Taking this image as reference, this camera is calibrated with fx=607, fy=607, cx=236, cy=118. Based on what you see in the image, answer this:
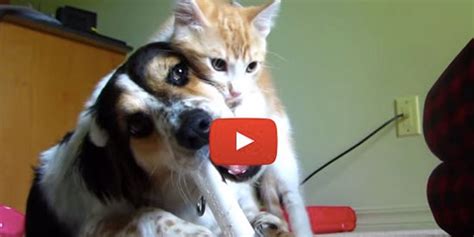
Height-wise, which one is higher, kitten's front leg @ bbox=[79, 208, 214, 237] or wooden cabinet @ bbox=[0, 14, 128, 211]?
kitten's front leg @ bbox=[79, 208, 214, 237]

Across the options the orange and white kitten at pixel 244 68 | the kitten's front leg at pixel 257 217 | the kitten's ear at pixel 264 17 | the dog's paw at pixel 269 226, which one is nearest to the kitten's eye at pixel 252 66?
the orange and white kitten at pixel 244 68

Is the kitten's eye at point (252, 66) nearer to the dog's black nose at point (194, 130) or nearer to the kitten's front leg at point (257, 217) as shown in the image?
the kitten's front leg at point (257, 217)

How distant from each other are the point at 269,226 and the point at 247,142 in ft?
1.24

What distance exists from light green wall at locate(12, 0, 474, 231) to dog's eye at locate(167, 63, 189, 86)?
4.49 feet

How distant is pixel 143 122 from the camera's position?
1.02 meters

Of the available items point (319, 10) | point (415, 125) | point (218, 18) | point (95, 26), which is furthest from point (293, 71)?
point (218, 18)

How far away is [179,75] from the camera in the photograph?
1.08m

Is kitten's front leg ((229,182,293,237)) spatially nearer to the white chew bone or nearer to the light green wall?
the white chew bone

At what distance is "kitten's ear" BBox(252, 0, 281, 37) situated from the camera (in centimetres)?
145

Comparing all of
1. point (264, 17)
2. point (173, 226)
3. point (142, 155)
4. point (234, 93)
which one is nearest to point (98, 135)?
point (142, 155)

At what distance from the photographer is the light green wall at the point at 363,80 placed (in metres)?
2.28

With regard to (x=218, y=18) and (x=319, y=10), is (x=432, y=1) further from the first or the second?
(x=218, y=18)

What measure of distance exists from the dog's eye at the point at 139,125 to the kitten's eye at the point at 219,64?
316mm

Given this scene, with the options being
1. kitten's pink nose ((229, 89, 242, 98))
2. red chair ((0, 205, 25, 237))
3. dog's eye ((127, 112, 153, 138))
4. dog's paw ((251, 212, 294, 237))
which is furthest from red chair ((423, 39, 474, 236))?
red chair ((0, 205, 25, 237))
